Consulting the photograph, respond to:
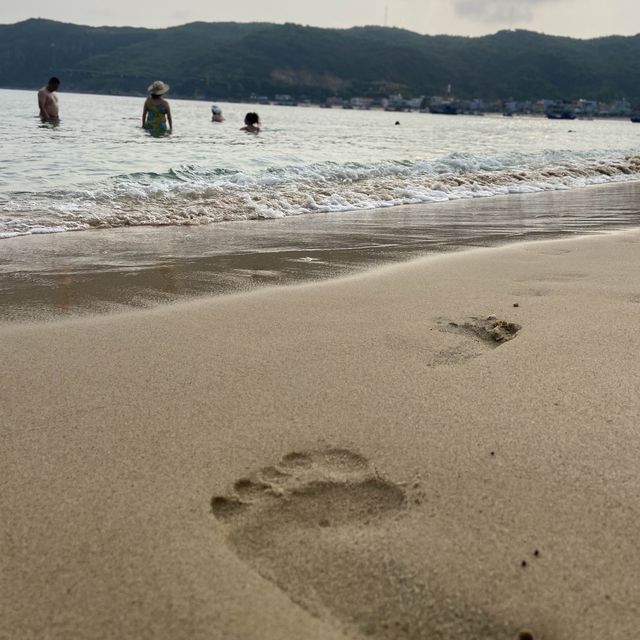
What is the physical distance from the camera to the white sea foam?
6258mm

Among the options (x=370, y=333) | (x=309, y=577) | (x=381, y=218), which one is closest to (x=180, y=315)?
(x=370, y=333)

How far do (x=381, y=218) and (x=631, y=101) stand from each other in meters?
102

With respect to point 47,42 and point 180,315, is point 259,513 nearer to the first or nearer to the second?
point 180,315

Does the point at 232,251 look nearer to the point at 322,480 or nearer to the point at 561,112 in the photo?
the point at 322,480

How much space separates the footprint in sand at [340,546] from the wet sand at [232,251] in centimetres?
186

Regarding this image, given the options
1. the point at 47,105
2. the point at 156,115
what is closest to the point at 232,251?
the point at 156,115

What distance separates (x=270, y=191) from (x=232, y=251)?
3.65 meters

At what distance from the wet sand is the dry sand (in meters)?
0.68

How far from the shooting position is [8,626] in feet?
3.76

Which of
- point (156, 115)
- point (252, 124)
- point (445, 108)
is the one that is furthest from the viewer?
point (445, 108)

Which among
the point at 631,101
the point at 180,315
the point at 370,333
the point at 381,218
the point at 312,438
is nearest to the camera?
the point at 312,438

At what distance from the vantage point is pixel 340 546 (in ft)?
4.37

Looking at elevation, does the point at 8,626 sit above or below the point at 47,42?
below

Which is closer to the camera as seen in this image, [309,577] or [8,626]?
[8,626]
